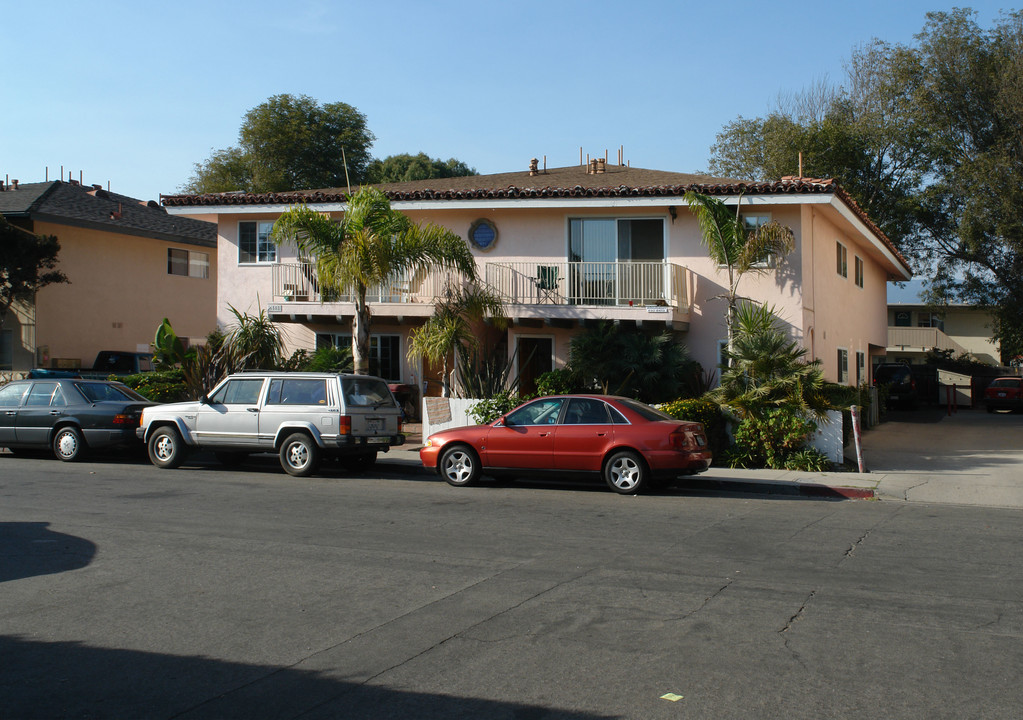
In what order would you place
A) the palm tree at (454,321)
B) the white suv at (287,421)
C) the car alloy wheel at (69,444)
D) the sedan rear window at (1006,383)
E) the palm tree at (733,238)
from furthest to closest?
1. the sedan rear window at (1006,383)
2. the palm tree at (733,238)
3. the palm tree at (454,321)
4. the car alloy wheel at (69,444)
5. the white suv at (287,421)

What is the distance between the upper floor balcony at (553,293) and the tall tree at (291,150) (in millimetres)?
25103

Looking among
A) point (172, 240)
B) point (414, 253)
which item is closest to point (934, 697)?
point (414, 253)

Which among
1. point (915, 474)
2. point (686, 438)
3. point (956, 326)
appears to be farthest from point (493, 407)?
point (956, 326)

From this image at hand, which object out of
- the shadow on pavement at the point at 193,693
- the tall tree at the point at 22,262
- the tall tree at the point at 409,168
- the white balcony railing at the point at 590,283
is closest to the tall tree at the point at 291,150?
the tall tree at the point at 409,168

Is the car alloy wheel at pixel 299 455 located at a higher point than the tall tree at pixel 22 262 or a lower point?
lower

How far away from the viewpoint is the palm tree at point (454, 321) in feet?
59.5

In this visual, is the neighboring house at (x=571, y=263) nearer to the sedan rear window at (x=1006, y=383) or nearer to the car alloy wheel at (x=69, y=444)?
the car alloy wheel at (x=69, y=444)

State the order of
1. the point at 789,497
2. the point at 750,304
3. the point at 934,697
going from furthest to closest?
1. the point at 750,304
2. the point at 789,497
3. the point at 934,697

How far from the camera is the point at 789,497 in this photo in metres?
13.1

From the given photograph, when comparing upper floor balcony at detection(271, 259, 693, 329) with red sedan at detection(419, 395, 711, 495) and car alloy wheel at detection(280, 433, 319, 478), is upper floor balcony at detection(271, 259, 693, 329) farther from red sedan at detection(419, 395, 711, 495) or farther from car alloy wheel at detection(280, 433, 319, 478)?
red sedan at detection(419, 395, 711, 495)

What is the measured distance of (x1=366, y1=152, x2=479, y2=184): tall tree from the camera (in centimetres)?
5384

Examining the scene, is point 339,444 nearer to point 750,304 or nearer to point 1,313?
point 750,304

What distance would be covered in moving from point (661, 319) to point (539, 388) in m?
2.98

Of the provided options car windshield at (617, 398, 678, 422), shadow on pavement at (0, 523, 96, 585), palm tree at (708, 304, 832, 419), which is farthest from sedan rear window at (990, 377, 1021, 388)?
shadow on pavement at (0, 523, 96, 585)
